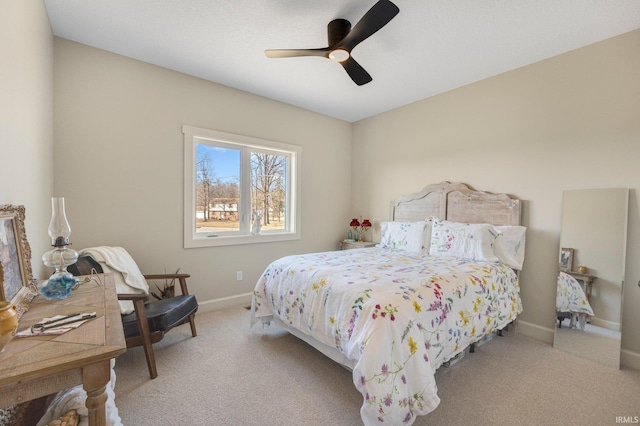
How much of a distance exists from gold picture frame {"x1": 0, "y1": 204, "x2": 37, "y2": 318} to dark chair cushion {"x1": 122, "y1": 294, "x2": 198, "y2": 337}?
81cm

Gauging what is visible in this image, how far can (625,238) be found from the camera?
230 centimetres

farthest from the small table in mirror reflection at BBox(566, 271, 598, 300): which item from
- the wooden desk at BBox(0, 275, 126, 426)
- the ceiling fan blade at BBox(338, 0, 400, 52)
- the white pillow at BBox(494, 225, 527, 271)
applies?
the wooden desk at BBox(0, 275, 126, 426)

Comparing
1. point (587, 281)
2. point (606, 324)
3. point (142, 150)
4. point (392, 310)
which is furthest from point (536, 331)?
point (142, 150)

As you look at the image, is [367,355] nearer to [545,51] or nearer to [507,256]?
[507,256]

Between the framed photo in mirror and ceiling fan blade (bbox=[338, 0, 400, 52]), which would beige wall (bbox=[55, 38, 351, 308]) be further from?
the framed photo in mirror

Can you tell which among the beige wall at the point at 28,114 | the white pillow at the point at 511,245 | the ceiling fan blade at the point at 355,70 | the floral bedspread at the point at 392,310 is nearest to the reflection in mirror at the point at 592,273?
the white pillow at the point at 511,245

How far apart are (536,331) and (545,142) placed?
191cm

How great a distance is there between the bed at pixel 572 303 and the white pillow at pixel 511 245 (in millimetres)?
357

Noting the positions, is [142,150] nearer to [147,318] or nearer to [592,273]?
[147,318]

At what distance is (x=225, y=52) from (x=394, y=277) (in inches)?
102

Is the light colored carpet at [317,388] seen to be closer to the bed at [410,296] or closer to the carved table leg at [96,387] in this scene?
the bed at [410,296]

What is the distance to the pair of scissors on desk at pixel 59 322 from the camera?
1044 millimetres

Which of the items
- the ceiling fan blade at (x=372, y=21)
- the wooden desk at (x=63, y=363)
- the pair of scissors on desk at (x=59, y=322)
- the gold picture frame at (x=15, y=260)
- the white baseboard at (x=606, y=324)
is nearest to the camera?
the wooden desk at (x=63, y=363)

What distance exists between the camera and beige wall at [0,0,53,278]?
140cm
